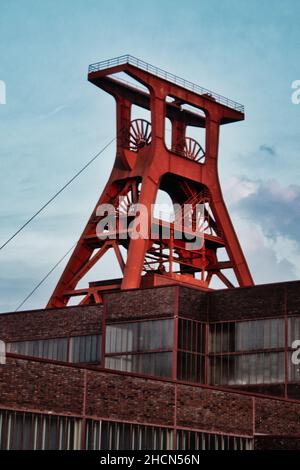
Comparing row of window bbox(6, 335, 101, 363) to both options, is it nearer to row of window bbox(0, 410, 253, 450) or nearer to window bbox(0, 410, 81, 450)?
row of window bbox(0, 410, 253, 450)

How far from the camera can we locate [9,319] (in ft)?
206

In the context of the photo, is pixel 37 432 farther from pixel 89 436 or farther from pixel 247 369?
pixel 247 369

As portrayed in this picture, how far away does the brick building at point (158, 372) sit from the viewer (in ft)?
121

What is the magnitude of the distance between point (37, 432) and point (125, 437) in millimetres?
4632

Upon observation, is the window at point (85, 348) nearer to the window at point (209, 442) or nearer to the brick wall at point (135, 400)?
the brick wall at point (135, 400)

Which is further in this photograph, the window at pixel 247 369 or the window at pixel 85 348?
the window at pixel 85 348

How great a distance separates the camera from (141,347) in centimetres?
5431

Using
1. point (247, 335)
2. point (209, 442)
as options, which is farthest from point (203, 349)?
point (209, 442)

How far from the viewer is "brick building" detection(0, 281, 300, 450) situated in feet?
121

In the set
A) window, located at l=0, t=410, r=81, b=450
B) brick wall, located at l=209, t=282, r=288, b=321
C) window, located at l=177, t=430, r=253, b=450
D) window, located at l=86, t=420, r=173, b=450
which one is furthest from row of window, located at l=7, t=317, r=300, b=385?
window, located at l=0, t=410, r=81, b=450

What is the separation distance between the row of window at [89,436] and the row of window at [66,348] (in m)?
14.9

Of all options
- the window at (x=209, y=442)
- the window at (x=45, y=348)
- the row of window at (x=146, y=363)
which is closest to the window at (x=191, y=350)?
the row of window at (x=146, y=363)
